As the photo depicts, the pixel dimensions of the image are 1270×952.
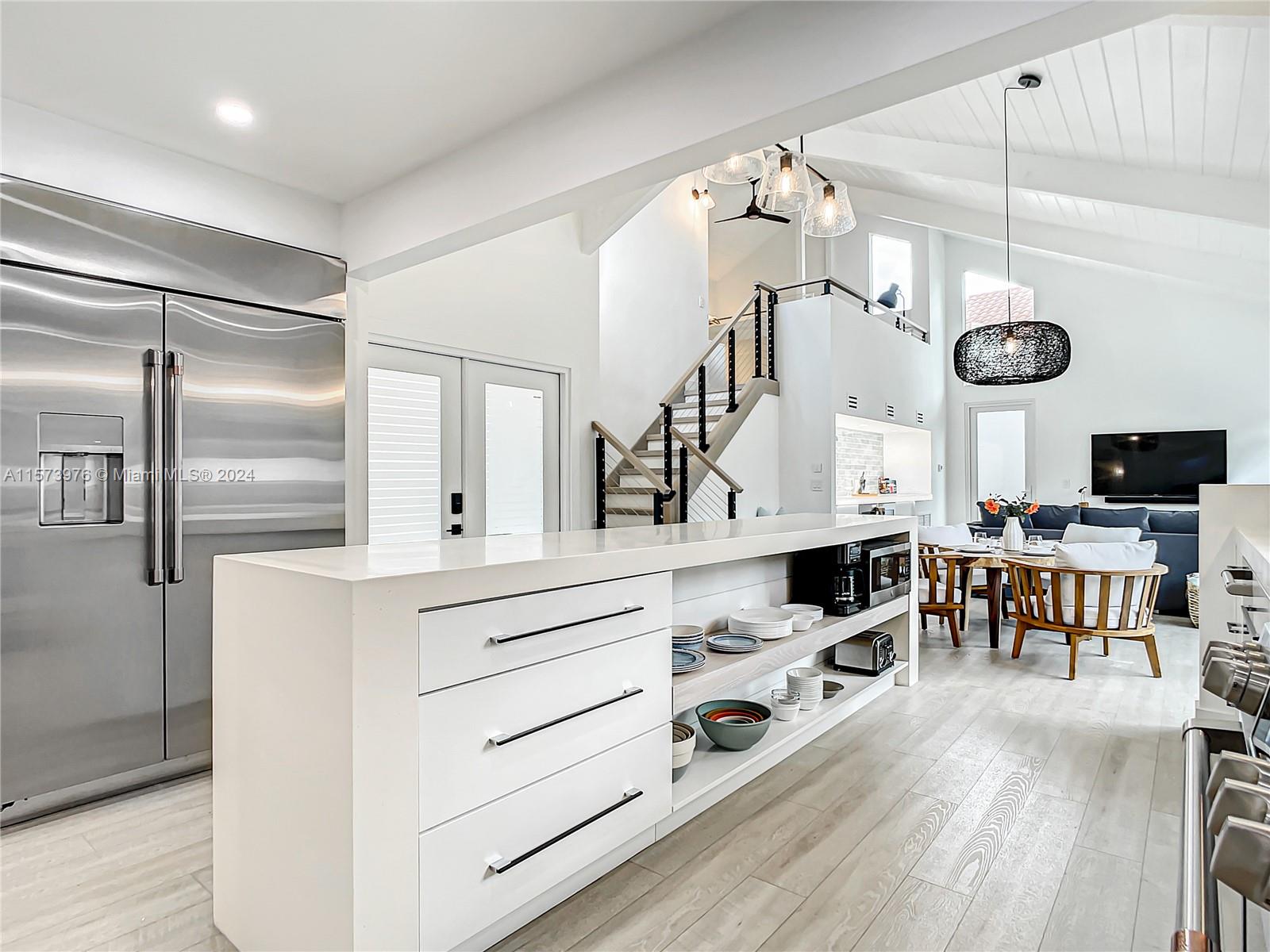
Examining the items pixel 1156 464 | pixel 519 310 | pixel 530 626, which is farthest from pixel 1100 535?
pixel 530 626

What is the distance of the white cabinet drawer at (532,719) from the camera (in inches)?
61.9

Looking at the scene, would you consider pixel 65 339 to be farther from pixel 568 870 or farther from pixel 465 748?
pixel 568 870

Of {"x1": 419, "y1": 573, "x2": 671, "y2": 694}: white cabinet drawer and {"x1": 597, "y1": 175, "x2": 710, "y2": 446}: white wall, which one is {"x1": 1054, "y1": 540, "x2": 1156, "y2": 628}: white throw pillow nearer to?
{"x1": 419, "y1": 573, "x2": 671, "y2": 694}: white cabinet drawer

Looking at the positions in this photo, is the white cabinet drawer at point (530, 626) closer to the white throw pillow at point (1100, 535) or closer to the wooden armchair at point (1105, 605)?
the wooden armchair at point (1105, 605)

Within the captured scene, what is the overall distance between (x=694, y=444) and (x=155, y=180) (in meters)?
4.49

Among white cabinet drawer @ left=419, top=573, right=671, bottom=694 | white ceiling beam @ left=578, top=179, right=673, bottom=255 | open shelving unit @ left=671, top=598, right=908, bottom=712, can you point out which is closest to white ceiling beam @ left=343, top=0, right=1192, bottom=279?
white cabinet drawer @ left=419, top=573, right=671, bottom=694

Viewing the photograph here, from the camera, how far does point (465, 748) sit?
1.62m

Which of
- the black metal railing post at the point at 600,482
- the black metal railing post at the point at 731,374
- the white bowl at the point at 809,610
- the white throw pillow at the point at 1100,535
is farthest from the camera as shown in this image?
the black metal railing post at the point at 731,374

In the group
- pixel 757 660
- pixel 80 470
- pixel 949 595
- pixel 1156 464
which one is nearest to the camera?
pixel 757 660

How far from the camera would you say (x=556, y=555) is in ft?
6.25

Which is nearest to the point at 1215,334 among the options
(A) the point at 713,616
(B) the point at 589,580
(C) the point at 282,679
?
(A) the point at 713,616

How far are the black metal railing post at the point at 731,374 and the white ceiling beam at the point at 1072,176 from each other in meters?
2.06

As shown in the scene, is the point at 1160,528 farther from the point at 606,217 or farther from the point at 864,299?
the point at 606,217

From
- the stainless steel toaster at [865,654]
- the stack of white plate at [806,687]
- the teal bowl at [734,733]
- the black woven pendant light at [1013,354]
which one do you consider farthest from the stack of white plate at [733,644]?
the black woven pendant light at [1013,354]
